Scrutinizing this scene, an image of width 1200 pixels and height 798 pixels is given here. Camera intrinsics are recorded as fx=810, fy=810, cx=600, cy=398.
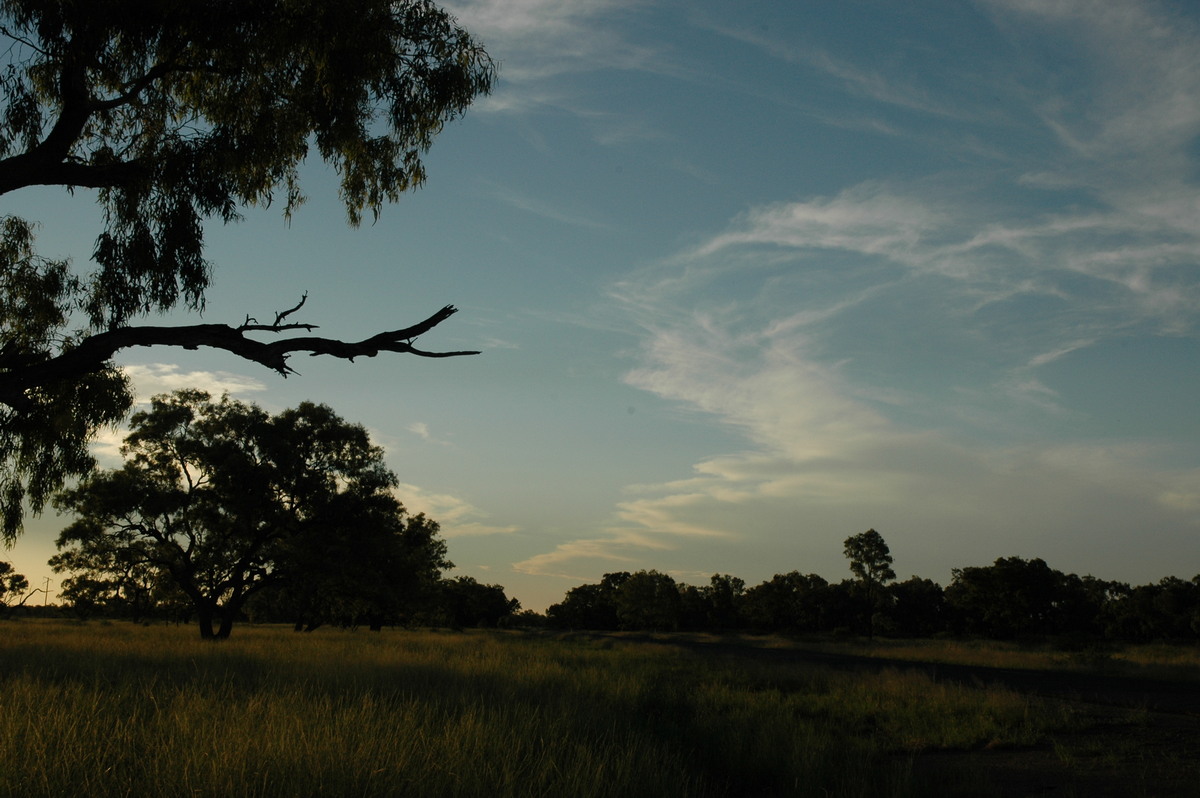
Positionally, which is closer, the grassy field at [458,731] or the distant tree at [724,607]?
the grassy field at [458,731]

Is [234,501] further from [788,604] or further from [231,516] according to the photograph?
[788,604]

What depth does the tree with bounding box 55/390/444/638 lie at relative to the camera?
28625 mm

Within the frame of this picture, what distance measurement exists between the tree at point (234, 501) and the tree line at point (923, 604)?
143ft

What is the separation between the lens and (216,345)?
893cm

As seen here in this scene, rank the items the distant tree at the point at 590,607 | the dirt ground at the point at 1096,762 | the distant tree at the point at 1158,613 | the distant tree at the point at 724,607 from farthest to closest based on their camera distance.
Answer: the distant tree at the point at 590,607 → the distant tree at the point at 724,607 → the distant tree at the point at 1158,613 → the dirt ground at the point at 1096,762

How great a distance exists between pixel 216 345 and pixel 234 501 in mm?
23019

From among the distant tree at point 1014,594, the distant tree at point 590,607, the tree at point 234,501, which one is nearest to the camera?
the tree at point 234,501

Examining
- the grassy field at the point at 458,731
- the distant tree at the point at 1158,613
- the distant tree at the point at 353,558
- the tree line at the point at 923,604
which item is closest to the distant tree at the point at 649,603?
the tree line at the point at 923,604

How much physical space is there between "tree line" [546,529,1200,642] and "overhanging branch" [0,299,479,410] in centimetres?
5289

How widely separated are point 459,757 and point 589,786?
1014 mm

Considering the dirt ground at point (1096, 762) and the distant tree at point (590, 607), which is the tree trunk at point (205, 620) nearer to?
the dirt ground at point (1096, 762)

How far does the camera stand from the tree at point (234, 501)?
93.9 feet

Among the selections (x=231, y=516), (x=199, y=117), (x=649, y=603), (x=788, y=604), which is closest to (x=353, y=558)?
(x=231, y=516)

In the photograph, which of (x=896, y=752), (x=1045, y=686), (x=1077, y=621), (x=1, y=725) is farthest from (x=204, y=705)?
(x=1077, y=621)
